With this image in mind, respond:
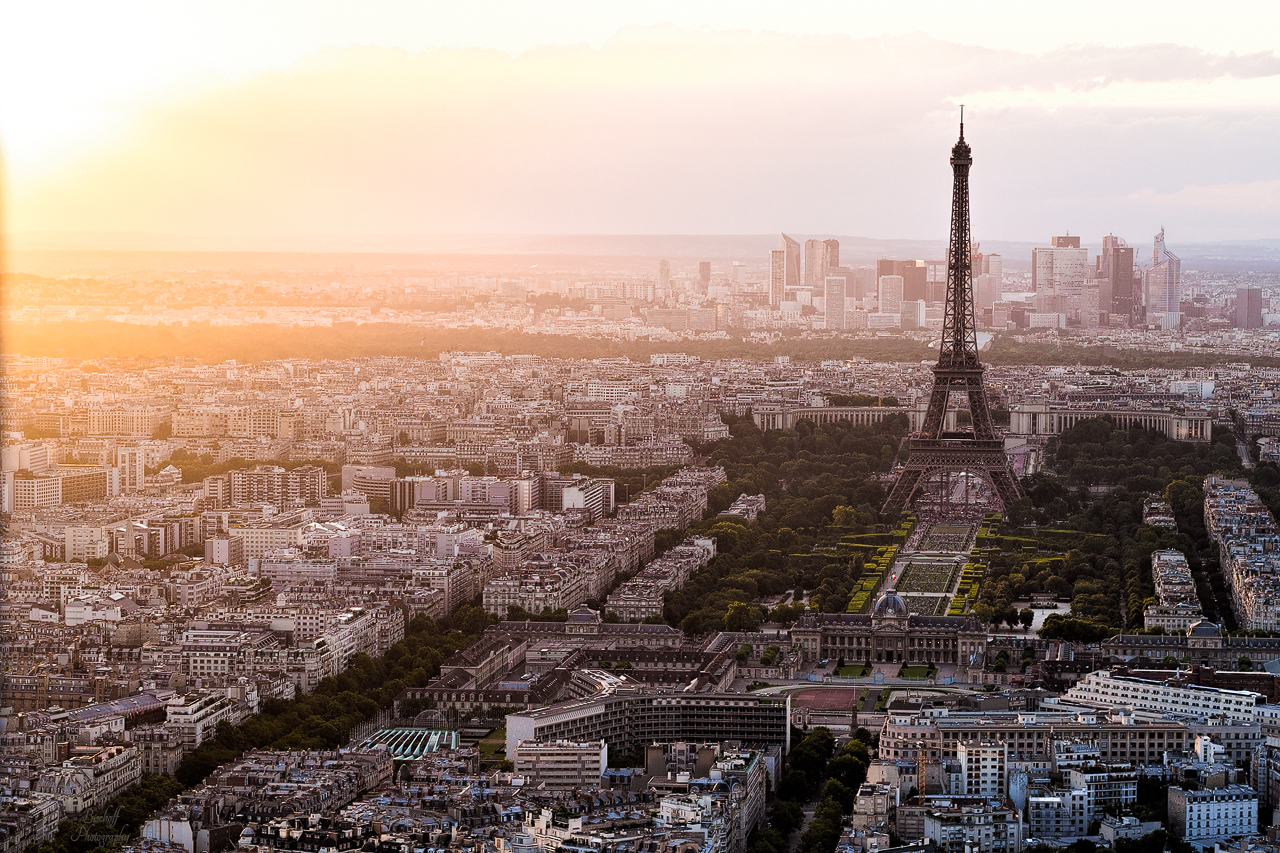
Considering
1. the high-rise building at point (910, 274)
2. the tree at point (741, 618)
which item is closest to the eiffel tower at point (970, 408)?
the tree at point (741, 618)

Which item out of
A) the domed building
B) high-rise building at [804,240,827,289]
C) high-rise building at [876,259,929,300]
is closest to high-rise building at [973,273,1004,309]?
high-rise building at [876,259,929,300]

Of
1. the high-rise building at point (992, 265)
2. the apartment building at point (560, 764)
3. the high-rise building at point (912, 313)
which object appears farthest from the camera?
the high-rise building at point (992, 265)

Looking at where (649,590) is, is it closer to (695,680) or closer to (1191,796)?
(695,680)

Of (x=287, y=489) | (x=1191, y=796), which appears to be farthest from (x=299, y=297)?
(x=1191, y=796)

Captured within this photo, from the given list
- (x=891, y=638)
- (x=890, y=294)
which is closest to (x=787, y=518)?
(x=891, y=638)

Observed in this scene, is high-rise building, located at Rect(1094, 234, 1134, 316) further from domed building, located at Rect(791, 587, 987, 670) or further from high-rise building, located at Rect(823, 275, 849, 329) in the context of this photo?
domed building, located at Rect(791, 587, 987, 670)

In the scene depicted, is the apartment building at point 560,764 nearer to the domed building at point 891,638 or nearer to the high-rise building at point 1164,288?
the domed building at point 891,638
